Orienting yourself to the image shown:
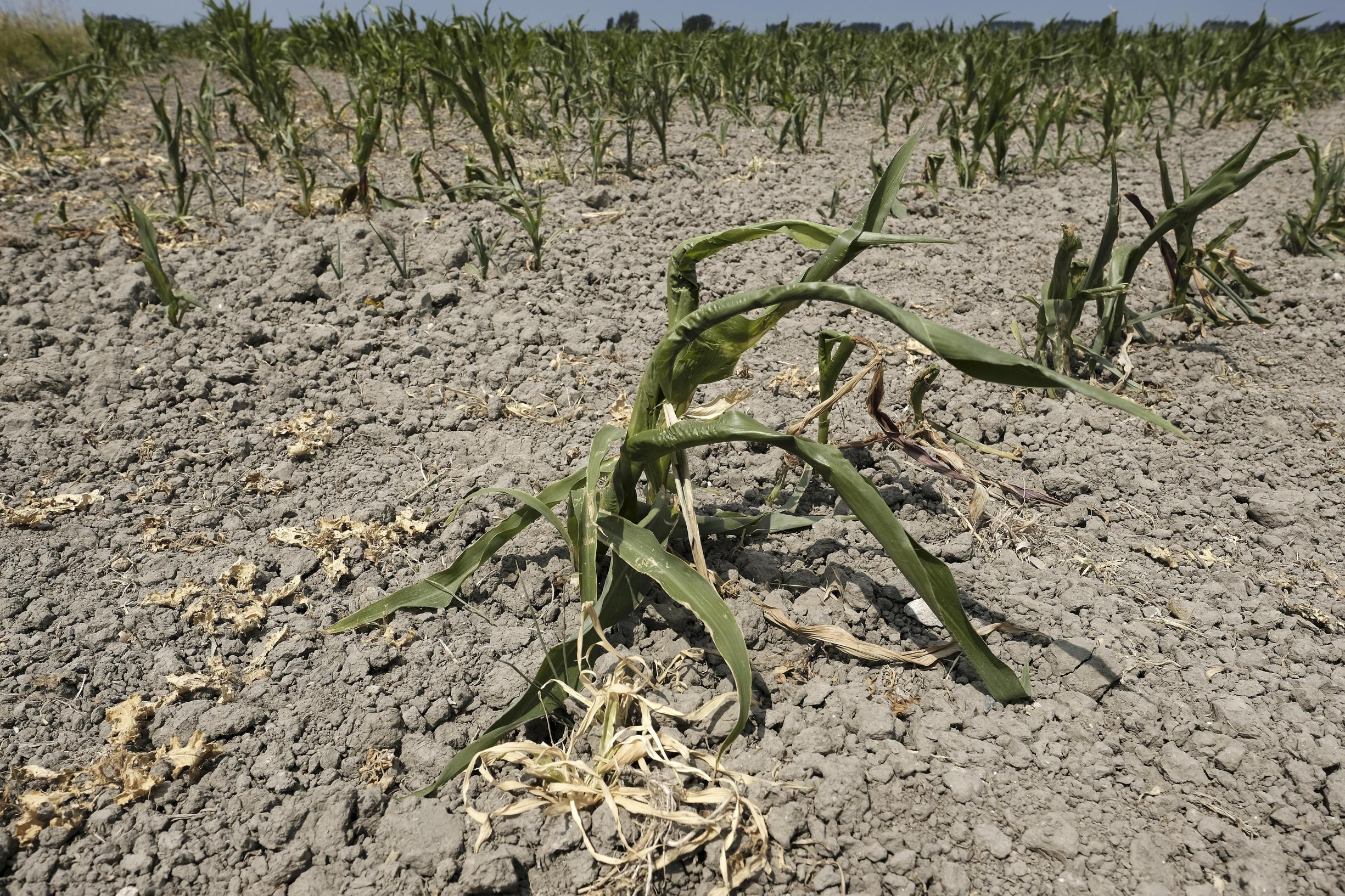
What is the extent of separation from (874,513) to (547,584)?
735mm

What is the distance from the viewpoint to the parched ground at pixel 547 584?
1.23m

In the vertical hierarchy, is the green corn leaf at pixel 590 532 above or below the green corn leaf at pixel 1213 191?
below

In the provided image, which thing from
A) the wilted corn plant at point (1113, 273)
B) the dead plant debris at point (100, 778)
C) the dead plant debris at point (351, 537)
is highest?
the wilted corn plant at point (1113, 273)

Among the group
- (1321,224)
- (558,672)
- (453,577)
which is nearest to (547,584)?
(453,577)

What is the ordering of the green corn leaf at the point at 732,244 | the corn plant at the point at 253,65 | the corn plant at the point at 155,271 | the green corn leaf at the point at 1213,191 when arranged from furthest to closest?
the corn plant at the point at 253,65, the corn plant at the point at 155,271, the green corn leaf at the point at 1213,191, the green corn leaf at the point at 732,244

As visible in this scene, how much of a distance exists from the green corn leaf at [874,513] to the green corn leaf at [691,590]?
146 millimetres

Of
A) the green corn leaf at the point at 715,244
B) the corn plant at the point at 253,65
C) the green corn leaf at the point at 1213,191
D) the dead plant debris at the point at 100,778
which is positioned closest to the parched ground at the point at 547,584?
→ the dead plant debris at the point at 100,778

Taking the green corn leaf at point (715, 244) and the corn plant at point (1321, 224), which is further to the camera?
the corn plant at point (1321, 224)


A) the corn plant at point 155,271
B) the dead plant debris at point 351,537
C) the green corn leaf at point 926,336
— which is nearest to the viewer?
the green corn leaf at point 926,336

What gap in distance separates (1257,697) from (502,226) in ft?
8.68

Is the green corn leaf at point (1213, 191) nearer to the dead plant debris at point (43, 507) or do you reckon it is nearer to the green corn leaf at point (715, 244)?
the green corn leaf at point (715, 244)

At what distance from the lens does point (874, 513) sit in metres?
1.22

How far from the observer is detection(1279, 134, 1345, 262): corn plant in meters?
2.75

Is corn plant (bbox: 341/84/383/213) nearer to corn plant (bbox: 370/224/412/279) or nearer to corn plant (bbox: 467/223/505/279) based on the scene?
corn plant (bbox: 370/224/412/279)
